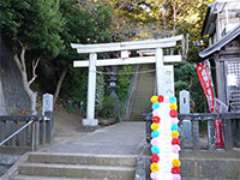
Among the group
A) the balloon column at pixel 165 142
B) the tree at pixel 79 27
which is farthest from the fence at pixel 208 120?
the tree at pixel 79 27

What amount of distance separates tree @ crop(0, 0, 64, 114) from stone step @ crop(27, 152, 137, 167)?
9.80 feet

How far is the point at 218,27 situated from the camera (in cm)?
1016

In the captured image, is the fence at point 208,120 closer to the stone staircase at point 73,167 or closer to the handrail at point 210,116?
the handrail at point 210,116

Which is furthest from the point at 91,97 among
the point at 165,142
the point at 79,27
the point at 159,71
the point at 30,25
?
the point at 165,142

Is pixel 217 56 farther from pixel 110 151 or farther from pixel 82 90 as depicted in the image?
pixel 82 90

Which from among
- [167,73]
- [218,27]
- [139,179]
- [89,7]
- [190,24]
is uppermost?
[190,24]

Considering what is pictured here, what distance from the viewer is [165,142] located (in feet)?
12.6

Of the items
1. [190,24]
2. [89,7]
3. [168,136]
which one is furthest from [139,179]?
[190,24]

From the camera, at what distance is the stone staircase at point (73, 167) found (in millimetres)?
4191

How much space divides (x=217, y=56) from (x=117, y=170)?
5.62m

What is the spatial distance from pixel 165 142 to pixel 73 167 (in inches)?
73.9

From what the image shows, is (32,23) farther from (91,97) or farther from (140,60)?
(140,60)

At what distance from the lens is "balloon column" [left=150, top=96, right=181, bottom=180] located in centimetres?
372

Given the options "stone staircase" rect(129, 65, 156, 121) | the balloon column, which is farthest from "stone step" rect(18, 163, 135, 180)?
"stone staircase" rect(129, 65, 156, 121)
